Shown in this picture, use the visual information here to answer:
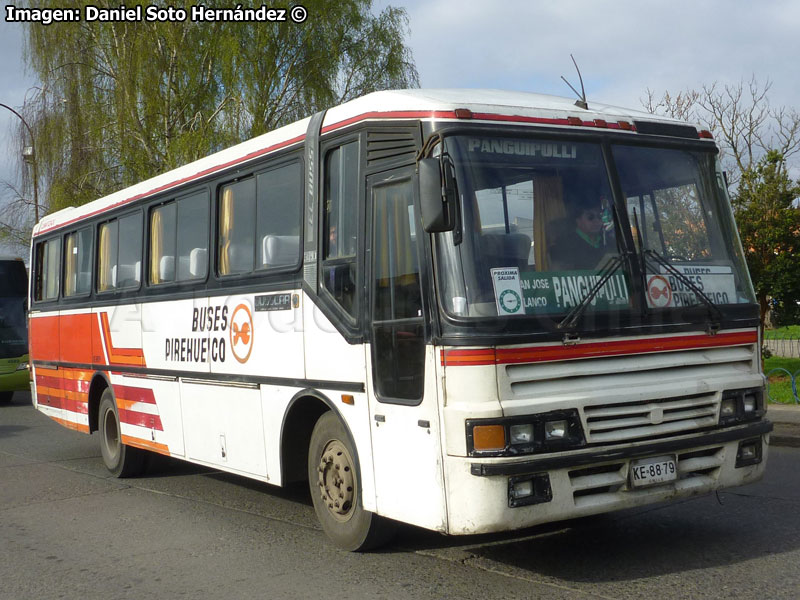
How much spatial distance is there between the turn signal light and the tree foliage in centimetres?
2056

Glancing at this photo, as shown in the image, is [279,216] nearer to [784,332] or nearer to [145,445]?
[145,445]

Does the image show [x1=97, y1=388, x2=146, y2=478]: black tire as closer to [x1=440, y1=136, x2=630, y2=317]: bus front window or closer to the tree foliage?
[x1=440, y1=136, x2=630, y2=317]: bus front window

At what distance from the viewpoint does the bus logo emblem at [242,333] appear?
314 inches

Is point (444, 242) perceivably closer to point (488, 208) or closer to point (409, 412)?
point (488, 208)

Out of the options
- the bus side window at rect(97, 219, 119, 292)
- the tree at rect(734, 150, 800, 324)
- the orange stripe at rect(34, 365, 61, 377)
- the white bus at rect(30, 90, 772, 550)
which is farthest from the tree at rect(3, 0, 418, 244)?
the white bus at rect(30, 90, 772, 550)

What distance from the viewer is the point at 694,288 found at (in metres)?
6.22

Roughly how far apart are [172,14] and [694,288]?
2304 centimetres

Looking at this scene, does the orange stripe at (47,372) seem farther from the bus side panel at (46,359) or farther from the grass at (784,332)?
the grass at (784,332)

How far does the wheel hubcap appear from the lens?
6703 mm

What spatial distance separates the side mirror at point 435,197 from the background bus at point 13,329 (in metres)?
17.9

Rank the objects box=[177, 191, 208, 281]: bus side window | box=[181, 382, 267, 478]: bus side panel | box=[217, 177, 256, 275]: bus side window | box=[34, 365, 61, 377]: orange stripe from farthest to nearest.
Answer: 1. box=[34, 365, 61, 377]: orange stripe
2. box=[177, 191, 208, 281]: bus side window
3. box=[217, 177, 256, 275]: bus side window
4. box=[181, 382, 267, 478]: bus side panel

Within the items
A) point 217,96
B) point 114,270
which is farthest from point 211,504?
point 217,96

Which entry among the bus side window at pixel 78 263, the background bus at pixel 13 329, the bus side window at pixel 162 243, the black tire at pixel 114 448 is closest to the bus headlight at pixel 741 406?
the bus side window at pixel 162 243

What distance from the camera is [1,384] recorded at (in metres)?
21.2
